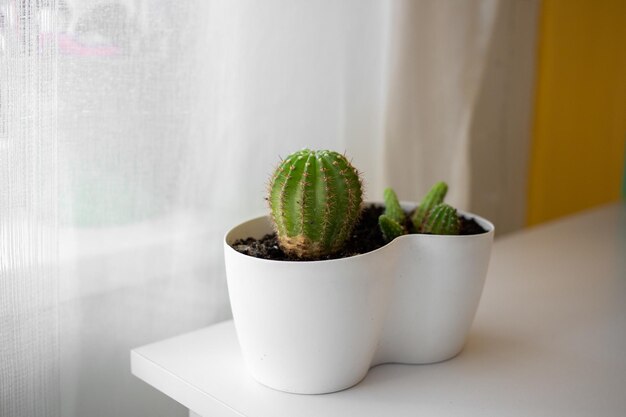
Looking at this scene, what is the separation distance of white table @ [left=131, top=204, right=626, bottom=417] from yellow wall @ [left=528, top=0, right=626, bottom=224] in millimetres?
639

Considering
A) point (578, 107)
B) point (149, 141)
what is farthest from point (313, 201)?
point (578, 107)

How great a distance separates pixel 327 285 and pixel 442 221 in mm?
197

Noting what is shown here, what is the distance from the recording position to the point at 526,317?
1072mm

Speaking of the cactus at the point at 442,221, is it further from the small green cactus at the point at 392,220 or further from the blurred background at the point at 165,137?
the blurred background at the point at 165,137

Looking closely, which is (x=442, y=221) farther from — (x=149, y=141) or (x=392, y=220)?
(x=149, y=141)

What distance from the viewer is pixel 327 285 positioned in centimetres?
76

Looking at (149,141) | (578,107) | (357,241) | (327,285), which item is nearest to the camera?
(327,285)

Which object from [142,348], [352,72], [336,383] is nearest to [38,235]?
[142,348]

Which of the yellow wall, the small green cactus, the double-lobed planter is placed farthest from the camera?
the yellow wall

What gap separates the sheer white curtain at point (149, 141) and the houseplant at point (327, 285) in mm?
189

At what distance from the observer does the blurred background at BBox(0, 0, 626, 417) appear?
2.83 feet

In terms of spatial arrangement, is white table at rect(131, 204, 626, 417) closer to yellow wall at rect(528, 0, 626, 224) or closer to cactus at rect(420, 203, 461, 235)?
cactus at rect(420, 203, 461, 235)

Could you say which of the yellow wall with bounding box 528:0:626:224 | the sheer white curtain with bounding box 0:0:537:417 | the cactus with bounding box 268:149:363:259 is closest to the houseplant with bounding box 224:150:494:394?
the cactus with bounding box 268:149:363:259

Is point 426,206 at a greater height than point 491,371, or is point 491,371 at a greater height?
point 426,206
